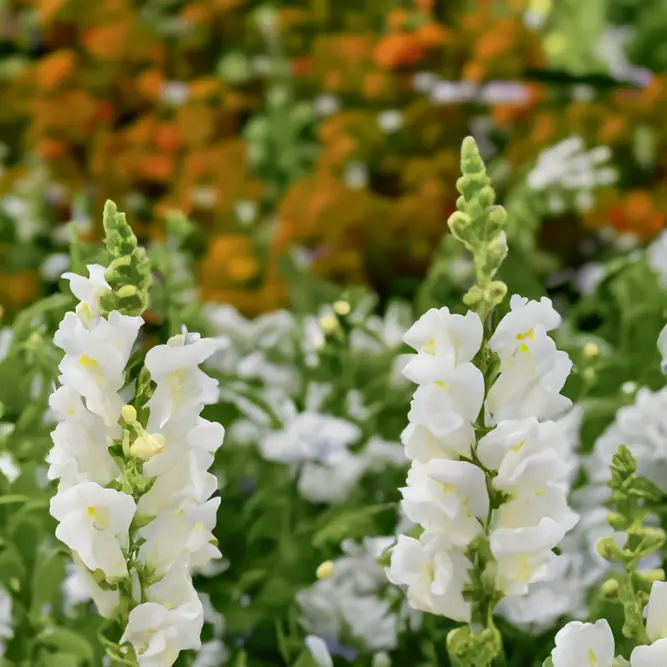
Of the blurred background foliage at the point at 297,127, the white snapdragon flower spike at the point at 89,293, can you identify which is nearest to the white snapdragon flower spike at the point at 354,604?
the white snapdragon flower spike at the point at 89,293

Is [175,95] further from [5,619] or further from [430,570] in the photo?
[430,570]

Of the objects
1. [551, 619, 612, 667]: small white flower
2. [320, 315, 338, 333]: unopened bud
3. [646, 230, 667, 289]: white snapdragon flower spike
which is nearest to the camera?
[551, 619, 612, 667]: small white flower

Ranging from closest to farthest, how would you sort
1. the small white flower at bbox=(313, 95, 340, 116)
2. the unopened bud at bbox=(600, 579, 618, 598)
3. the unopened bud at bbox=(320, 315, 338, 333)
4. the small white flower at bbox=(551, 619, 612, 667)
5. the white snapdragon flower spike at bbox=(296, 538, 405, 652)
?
the small white flower at bbox=(551, 619, 612, 667)
the unopened bud at bbox=(600, 579, 618, 598)
the white snapdragon flower spike at bbox=(296, 538, 405, 652)
the unopened bud at bbox=(320, 315, 338, 333)
the small white flower at bbox=(313, 95, 340, 116)

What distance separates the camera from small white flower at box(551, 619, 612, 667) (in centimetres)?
27

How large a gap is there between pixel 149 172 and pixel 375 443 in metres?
Answer: 0.72

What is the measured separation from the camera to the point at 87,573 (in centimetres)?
32

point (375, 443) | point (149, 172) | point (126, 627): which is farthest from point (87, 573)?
point (149, 172)

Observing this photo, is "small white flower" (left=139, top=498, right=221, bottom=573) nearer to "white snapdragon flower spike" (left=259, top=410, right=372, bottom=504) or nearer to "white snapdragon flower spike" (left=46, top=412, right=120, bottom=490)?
"white snapdragon flower spike" (left=46, top=412, right=120, bottom=490)

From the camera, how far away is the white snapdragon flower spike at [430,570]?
1.01ft

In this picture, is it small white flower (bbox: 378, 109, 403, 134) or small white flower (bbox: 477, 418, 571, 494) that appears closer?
small white flower (bbox: 477, 418, 571, 494)

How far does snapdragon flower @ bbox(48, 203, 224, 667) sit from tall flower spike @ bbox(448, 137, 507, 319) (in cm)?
9

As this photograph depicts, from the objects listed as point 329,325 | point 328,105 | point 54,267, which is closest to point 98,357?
point 329,325

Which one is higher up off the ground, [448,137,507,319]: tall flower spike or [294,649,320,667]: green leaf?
[448,137,507,319]: tall flower spike

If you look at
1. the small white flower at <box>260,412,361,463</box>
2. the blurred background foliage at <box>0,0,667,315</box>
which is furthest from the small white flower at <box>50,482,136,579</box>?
the blurred background foliage at <box>0,0,667,315</box>
